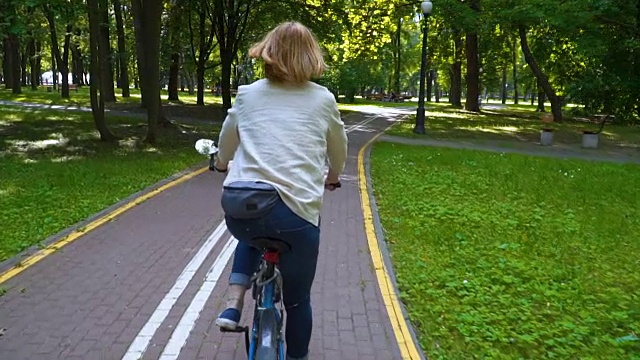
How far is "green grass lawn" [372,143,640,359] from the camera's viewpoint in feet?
14.6

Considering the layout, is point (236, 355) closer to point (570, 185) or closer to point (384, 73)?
point (570, 185)

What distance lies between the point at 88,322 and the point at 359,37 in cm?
2788

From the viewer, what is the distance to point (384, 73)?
7294 cm

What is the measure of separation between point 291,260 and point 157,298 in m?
2.70

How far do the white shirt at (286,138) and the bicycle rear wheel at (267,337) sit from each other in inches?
21.4

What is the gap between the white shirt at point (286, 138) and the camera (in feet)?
8.54

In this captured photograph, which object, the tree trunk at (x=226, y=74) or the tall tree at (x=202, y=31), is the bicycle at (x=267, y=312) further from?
the tall tree at (x=202, y=31)

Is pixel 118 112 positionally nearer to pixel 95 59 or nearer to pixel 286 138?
pixel 95 59

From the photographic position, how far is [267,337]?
2.78 meters

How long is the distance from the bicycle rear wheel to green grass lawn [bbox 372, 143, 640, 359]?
5.64ft

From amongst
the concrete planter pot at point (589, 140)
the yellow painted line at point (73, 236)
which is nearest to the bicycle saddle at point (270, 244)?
the yellow painted line at point (73, 236)

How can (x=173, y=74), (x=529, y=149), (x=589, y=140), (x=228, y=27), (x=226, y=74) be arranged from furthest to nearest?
(x=173, y=74)
(x=228, y=27)
(x=226, y=74)
(x=589, y=140)
(x=529, y=149)

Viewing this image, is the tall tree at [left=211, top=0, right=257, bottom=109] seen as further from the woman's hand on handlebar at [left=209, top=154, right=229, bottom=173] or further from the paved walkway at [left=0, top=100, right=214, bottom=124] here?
the woman's hand on handlebar at [left=209, top=154, right=229, bottom=173]

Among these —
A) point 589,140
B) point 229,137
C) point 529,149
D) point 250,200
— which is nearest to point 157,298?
point 229,137
